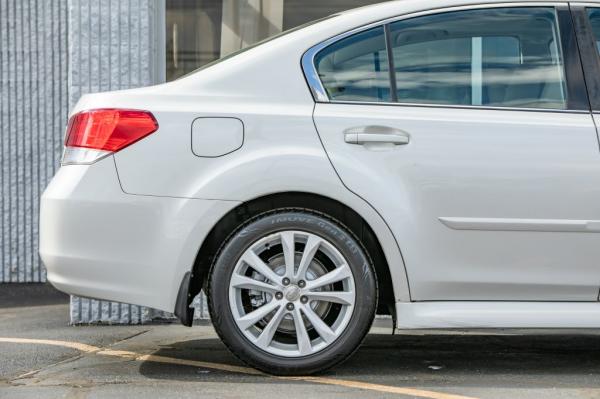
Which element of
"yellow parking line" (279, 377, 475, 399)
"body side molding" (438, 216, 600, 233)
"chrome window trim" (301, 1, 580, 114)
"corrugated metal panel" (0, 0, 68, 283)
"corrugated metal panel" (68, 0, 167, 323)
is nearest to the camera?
"yellow parking line" (279, 377, 475, 399)

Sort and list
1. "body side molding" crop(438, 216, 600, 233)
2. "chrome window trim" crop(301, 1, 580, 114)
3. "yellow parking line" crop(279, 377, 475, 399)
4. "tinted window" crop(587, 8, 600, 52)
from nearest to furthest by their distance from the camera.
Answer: "yellow parking line" crop(279, 377, 475, 399)
"body side molding" crop(438, 216, 600, 233)
"chrome window trim" crop(301, 1, 580, 114)
"tinted window" crop(587, 8, 600, 52)

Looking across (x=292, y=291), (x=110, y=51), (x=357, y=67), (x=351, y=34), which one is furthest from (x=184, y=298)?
(x=110, y=51)

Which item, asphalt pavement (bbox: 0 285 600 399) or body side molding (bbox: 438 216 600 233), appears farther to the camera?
body side molding (bbox: 438 216 600 233)

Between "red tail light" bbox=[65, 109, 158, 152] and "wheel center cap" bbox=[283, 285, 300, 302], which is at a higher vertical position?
"red tail light" bbox=[65, 109, 158, 152]

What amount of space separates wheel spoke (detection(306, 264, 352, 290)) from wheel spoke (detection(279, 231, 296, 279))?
9cm

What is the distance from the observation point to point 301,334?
5.21 meters

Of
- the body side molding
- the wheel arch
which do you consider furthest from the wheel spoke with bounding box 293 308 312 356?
the body side molding

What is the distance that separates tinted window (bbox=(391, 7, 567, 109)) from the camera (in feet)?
17.7

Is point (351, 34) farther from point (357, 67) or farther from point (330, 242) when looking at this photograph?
point (330, 242)

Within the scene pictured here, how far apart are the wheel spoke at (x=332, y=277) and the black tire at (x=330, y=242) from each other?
0.10 feet

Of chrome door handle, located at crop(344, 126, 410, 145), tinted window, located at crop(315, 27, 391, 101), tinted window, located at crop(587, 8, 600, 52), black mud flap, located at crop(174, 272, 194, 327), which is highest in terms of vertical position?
tinted window, located at crop(587, 8, 600, 52)

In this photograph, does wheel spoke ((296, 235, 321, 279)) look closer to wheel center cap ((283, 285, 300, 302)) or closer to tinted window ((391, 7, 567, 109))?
wheel center cap ((283, 285, 300, 302))

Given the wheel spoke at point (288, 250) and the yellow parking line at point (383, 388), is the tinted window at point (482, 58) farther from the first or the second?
the yellow parking line at point (383, 388)

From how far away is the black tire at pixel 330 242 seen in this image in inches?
205
